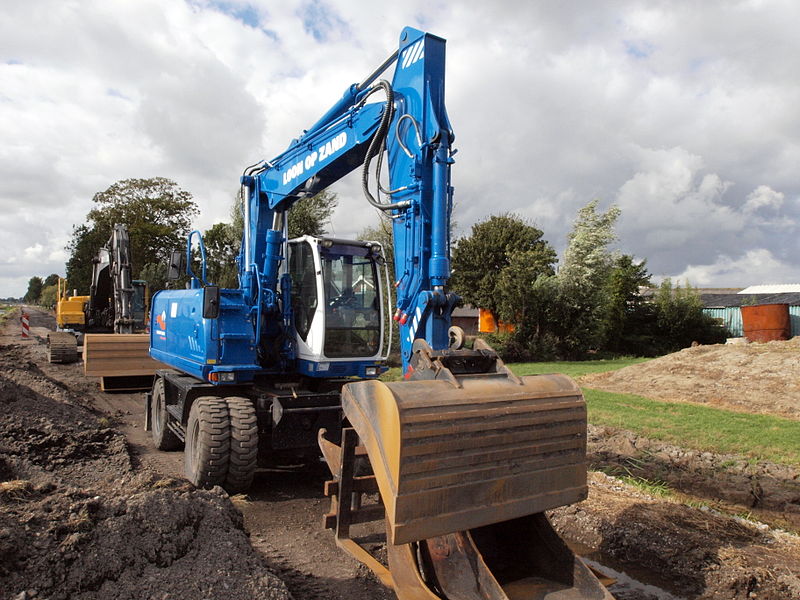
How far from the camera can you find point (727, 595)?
4.19 meters

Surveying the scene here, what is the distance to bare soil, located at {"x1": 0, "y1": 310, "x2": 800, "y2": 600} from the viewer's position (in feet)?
11.3

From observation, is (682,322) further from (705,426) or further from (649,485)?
(649,485)

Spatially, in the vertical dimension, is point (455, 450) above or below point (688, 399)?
above

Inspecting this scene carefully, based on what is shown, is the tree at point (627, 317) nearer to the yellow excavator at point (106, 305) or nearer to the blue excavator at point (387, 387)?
the yellow excavator at point (106, 305)

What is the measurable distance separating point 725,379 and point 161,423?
13155 mm

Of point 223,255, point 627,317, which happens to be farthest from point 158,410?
point 627,317

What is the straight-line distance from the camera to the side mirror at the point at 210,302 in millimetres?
6280

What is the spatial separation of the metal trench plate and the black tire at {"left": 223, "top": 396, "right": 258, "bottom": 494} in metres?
2.58

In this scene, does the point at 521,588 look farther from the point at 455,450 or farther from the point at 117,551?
the point at 117,551

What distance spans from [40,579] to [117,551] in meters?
0.41

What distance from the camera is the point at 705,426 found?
32.1 feet

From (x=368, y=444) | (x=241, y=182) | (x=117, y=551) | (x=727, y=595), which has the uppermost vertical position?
(x=241, y=182)

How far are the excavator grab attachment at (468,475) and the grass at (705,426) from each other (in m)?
5.60

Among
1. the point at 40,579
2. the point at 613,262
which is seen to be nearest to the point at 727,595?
the point at 40,579
